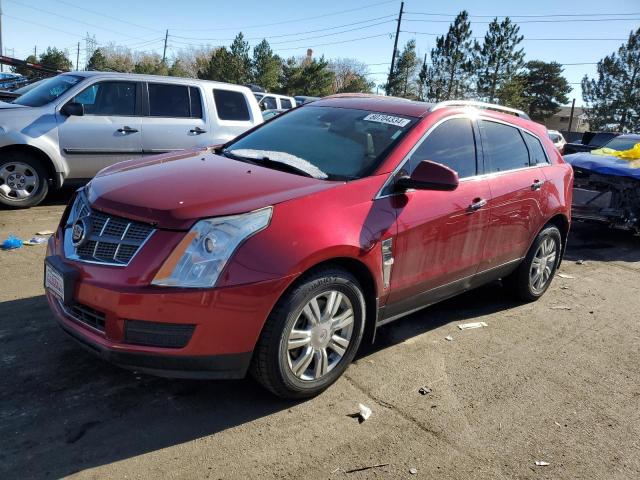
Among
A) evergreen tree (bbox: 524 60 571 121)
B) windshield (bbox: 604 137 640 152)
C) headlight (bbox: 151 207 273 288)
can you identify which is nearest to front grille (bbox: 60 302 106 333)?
headlight (bbox: 151 207 273 288)

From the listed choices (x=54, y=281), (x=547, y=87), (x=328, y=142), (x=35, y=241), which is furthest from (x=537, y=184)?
(x=547, y=87)

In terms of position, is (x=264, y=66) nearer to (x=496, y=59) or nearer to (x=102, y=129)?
(x=496, y=59)

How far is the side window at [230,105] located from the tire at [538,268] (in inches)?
205

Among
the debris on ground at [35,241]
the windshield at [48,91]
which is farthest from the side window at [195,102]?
the debris on ground at [35,241]

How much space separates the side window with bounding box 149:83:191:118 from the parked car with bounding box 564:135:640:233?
6.14 meters

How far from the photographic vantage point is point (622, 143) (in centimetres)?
1176

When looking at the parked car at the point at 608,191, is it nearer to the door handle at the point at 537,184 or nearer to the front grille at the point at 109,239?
the door handle at the point at 537,184

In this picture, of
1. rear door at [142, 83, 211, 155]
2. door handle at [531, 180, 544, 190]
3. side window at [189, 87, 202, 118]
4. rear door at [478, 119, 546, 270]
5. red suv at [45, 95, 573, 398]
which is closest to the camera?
red suv at [45, 95, 573, 398]

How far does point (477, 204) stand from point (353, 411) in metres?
1.82

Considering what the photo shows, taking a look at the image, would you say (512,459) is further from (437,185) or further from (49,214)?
(49,214)

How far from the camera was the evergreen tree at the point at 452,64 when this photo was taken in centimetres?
4653

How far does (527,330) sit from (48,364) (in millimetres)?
3663

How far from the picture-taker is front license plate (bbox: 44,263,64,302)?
284 cm

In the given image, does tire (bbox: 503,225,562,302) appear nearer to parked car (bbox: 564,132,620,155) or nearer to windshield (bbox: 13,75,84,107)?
windshield (bbox: 13,75,84,107)
